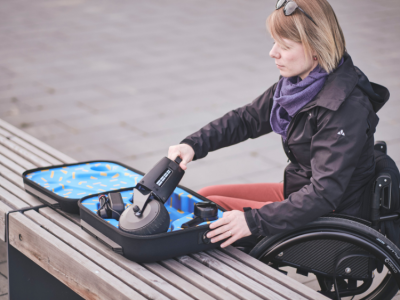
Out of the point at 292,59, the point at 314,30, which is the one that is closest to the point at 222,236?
the point at 292,59

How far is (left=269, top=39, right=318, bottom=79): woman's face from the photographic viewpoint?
202 cm

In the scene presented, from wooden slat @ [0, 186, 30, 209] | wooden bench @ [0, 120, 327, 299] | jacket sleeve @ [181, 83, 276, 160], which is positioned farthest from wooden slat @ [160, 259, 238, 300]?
wooden slat @ [0, 186, 30, 209]

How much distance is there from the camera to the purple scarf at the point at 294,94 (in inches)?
80.4

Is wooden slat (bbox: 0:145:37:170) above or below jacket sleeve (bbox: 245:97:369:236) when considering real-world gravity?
below

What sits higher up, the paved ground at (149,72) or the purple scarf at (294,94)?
the purple scarf at (294,94)

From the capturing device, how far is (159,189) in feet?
6.66

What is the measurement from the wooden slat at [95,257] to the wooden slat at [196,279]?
144 mm

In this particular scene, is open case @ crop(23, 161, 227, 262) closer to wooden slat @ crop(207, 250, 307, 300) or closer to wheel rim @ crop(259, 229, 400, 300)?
wooden slat @ crop(207, 250, 307, 300)

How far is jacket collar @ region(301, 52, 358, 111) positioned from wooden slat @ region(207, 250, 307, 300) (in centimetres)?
63

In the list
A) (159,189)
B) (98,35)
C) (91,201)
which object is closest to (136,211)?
(159,189)

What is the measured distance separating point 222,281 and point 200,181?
2241 mm

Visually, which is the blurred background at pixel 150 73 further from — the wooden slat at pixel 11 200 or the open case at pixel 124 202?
the wooden slat at pixel 11 200

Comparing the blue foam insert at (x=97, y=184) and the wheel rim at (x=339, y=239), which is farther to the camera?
the blue foam insert at (x=97, y=184)

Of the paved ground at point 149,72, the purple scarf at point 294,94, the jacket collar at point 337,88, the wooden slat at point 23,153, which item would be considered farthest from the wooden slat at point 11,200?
the paved ground at point 149,72
